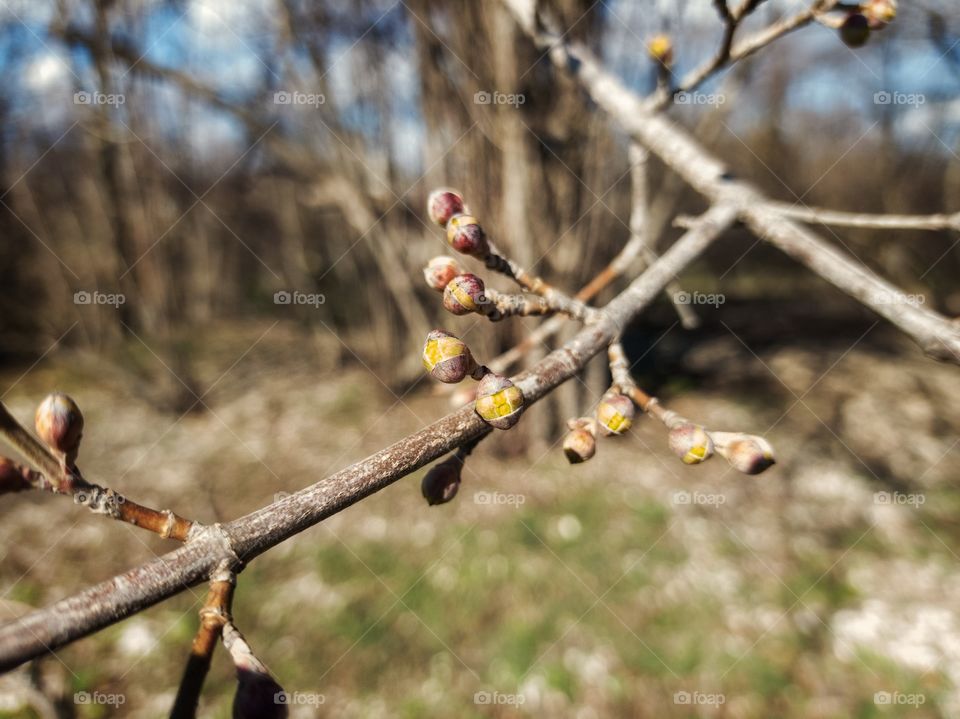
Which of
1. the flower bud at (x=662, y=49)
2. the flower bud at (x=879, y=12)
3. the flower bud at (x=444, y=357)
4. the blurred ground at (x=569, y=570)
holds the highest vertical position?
the flower bud at (x=879, y=12)

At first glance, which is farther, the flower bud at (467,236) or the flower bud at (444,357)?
the flower bud at (467,236)

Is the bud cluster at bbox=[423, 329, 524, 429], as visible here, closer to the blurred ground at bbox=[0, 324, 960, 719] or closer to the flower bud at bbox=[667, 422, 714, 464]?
the flower bud at bbox=[667, 422, 714, 464]

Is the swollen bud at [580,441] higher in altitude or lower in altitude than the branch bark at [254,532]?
lower

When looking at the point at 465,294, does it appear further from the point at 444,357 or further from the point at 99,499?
the point at 99,499

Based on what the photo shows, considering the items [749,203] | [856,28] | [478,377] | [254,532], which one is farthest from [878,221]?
[254,532]

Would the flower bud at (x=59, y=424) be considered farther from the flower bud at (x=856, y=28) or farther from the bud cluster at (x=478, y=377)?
the flower bud at (x=856, y=28)

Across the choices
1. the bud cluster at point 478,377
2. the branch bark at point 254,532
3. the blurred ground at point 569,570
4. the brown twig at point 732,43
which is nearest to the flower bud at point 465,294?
the bud cluster at point 478,377

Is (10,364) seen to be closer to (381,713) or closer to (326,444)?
(326,444)

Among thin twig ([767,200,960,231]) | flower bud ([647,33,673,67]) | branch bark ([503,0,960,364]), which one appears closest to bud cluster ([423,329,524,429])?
branch bark ([503,0,960,364])
